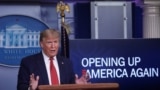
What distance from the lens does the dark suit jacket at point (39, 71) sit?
2531mm

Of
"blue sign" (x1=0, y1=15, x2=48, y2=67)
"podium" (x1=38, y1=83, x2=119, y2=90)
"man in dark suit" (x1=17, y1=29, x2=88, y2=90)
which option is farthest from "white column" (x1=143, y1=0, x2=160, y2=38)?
"podium" (x1=38, y1=83, x2=119, y2=90)

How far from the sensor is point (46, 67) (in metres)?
2.60

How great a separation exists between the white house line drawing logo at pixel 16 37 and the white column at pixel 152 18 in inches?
51.7

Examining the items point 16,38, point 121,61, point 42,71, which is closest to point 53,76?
point 42,71

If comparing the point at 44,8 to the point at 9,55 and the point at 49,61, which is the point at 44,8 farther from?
the point at 49,61

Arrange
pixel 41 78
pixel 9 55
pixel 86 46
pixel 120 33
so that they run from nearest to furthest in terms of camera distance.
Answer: pixel 41 78, pixel 86 46, pixel 9 55, pixel 120 33

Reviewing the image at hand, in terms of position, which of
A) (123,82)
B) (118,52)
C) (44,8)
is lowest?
(123,82)

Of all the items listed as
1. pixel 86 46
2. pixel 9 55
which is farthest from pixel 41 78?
pixel 9 55

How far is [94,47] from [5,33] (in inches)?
52.5

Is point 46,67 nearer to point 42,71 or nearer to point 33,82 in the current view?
point 42,71

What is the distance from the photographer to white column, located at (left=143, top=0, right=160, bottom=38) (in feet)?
16.2

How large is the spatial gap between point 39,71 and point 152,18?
8.80ft

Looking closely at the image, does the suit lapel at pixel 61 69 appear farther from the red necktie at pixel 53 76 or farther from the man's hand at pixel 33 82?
the man's hand at pixel 33 82

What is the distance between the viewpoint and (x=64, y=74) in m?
2.61
